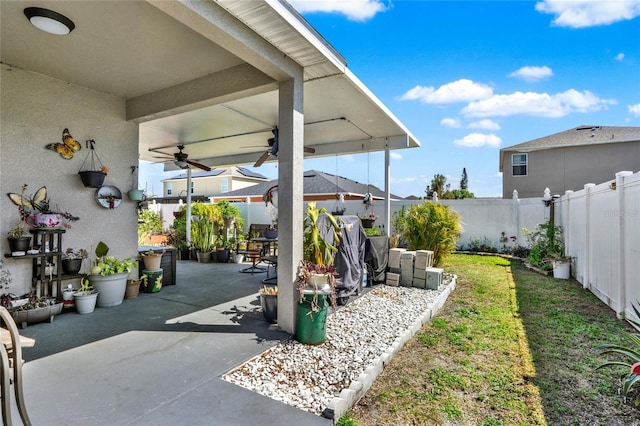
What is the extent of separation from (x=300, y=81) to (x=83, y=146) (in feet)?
11.4

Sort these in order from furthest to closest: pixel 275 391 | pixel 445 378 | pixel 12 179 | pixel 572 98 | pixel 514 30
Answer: pixel 572 98 → pixel 514 30 → pixel 12 179 → pixel 445 378 → pixel 275 391

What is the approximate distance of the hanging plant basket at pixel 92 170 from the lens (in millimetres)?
4641

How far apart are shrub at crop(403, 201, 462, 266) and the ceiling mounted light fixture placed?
6679 mm

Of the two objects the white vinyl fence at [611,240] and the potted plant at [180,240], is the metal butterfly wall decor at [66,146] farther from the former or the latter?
the white vinyl fence at [611,240]

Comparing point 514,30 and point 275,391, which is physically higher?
point 514,30

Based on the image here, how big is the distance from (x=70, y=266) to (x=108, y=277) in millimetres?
483

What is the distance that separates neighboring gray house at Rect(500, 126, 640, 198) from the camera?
14227 millimetres

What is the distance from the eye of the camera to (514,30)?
6.86 metres

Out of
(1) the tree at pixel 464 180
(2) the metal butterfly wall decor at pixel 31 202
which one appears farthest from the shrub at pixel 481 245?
(1) the tree at pixel 464 180

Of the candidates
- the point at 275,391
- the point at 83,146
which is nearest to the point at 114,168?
the point at 83,146

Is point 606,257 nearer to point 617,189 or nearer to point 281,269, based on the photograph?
point 617,189

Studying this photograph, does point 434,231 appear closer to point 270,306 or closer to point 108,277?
point 270,306

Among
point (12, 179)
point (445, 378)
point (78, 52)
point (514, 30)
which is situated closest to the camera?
point (445, 378)

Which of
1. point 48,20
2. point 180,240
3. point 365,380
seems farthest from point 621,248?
point 180,240
